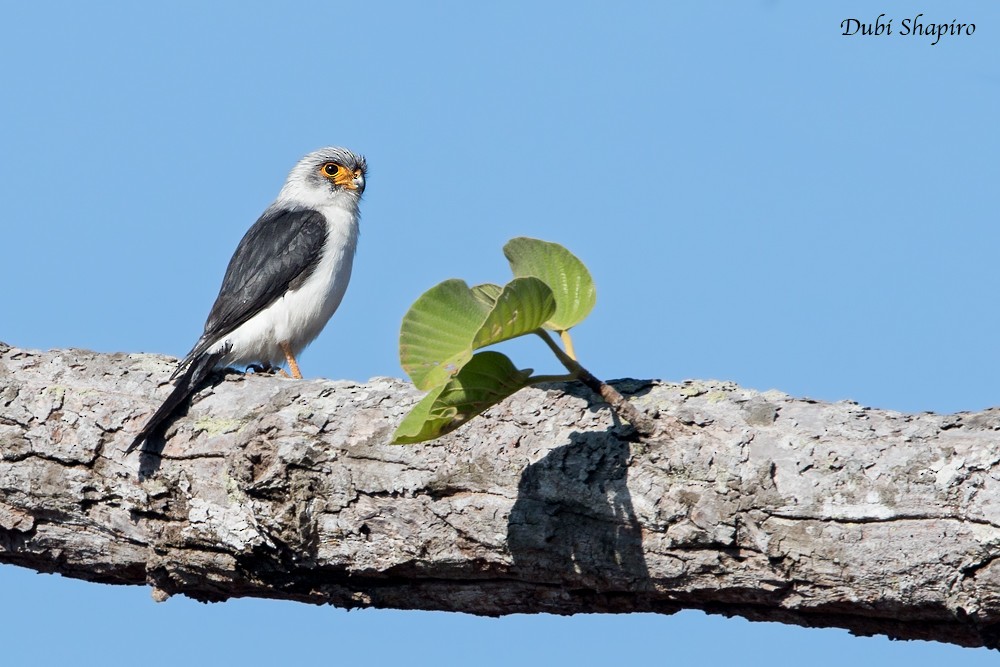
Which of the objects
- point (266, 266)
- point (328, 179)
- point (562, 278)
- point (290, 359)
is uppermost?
point (328, 179)

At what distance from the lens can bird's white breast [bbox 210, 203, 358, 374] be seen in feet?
21.1

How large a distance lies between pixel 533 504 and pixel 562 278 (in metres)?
0.71

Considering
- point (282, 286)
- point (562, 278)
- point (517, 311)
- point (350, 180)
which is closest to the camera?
point (517, 311)

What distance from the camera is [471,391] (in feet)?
9.67

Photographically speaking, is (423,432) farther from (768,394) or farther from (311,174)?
(311,174)

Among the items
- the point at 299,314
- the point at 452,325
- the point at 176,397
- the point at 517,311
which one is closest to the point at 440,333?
the point at 452,325

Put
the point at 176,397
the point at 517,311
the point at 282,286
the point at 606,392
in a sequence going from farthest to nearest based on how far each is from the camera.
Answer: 1. the point at 282,286
2. the point at 176,397
3. the point at 606,392
4. the point at 517,311

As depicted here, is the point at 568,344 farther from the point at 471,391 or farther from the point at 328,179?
the point at 328,179

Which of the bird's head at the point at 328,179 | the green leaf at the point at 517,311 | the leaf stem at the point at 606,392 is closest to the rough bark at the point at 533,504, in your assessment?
the leaf stem at the point at 606,392

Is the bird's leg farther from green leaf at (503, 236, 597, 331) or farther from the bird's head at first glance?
green leaf at (503, 236, 597, 331)

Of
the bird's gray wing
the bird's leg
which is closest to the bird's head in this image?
the bird's gray wing

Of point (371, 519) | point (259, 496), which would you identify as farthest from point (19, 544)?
point (371, 519)

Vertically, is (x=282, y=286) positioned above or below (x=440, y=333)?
above

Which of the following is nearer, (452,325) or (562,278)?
(452,325)
